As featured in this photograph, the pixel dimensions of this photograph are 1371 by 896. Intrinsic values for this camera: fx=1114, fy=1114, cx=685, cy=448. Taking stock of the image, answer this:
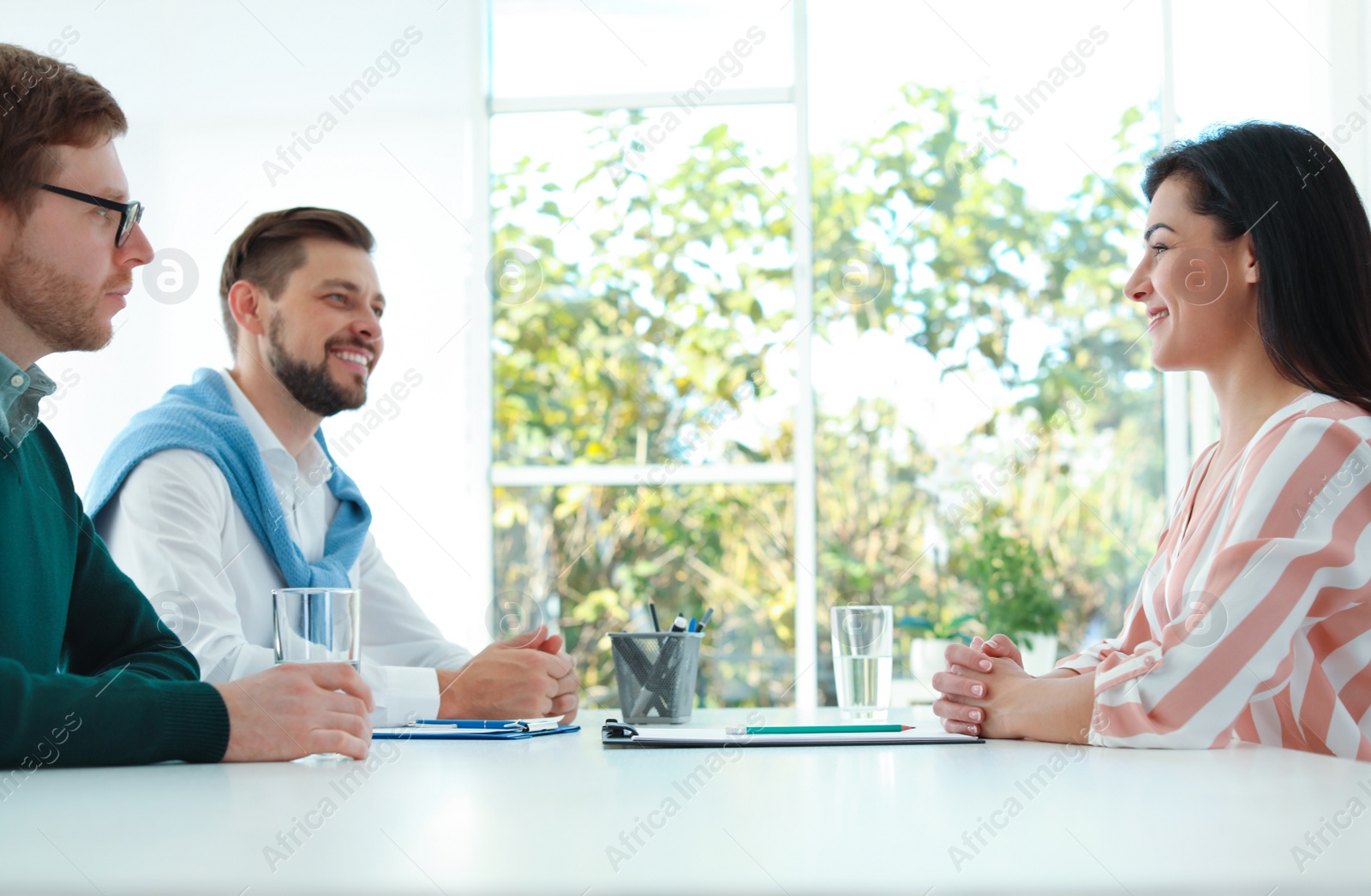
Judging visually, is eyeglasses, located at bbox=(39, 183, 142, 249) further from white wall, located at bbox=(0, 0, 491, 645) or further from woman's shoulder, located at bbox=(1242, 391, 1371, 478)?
woman's shoulder, located at bbox=(1242, 391, 1371, 478)

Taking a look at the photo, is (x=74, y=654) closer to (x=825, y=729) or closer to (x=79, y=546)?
(x=79, y=546)

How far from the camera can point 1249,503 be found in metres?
1.22

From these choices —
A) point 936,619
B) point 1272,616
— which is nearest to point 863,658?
point 1272,616

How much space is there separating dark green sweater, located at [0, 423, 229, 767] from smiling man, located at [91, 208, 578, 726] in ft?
0.64

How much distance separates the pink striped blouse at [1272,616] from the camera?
1120mm

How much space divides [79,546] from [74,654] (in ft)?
0.45

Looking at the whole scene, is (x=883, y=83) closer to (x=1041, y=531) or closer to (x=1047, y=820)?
(x=1041, y=531)

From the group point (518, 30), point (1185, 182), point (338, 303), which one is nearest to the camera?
point (1185, 182)

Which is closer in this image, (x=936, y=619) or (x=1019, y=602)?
(x=1019, y=602)

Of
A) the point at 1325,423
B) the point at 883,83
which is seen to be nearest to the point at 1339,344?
the point at 1325,423

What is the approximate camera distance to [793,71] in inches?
156

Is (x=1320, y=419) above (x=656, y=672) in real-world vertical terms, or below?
above

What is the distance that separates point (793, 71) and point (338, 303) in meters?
2.18

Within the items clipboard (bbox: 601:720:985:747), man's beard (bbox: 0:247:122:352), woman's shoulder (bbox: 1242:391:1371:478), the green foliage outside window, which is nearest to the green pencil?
clipboard (bbox: 601:720:985:747)
